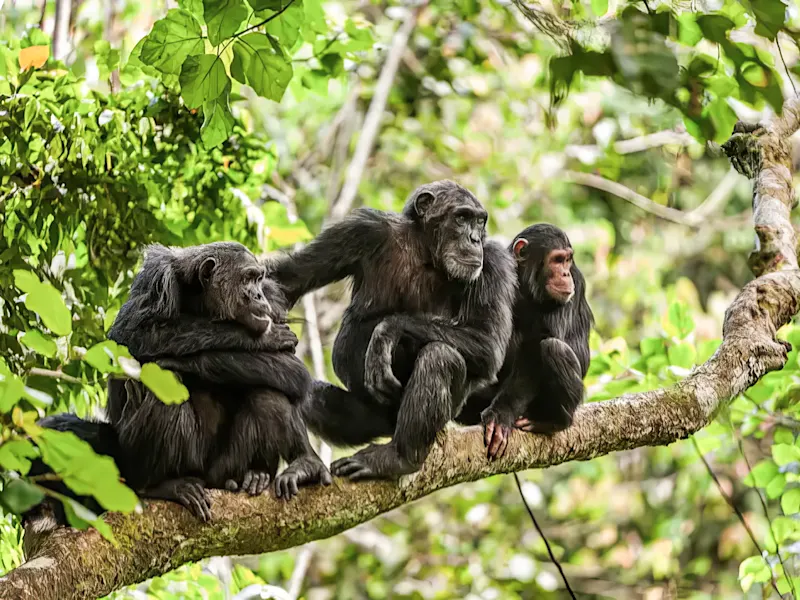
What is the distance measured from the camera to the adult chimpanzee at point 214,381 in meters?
3.07

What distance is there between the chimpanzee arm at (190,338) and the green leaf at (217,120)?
0.76m

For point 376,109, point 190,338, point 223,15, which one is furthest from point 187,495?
point 376,109

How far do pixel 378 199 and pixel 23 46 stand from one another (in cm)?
444

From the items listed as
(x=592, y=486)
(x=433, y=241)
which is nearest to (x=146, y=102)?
(x=433, y=241)

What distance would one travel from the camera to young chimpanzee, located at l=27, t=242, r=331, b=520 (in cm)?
307

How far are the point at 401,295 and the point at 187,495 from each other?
1371 mm

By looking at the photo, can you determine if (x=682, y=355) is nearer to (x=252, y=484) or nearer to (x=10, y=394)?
(x=252, y=484)

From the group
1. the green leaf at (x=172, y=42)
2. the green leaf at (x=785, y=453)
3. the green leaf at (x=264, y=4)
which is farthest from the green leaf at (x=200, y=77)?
the green leaf at (x=785, y=453)

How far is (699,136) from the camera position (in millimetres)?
2242

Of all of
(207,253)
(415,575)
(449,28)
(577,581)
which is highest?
(207,253)

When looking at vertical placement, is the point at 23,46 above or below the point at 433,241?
above

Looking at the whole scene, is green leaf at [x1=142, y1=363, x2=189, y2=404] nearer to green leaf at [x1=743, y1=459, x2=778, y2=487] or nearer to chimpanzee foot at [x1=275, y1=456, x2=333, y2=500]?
chimpanzee foot at [x1=275, y1=456, x2=333, y2=500]

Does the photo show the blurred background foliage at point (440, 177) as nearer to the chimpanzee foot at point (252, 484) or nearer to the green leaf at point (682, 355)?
the green leaf at point (682, 355)

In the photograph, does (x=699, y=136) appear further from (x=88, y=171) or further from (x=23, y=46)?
(x=23, y=46)
